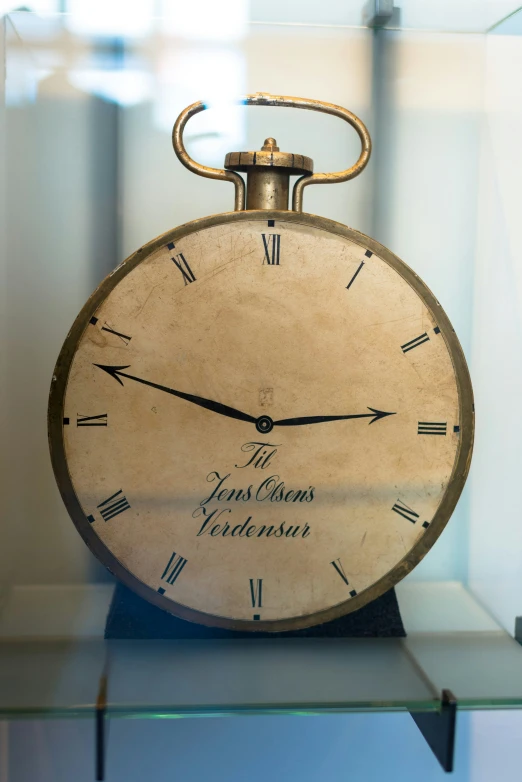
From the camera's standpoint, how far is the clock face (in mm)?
858

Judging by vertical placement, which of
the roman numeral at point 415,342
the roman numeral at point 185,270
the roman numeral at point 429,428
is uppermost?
the roman numeral at point 185,270

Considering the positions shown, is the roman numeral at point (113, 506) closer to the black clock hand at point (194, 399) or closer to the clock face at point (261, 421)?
the clock face at point (261, 421)

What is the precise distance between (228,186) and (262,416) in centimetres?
38

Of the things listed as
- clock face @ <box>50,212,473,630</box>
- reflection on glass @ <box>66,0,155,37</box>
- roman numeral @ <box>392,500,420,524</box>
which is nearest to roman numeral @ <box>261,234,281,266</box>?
clock face @ <box>50,212,473,630</box>

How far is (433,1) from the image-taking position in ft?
3.60

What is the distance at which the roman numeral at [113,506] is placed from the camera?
2.82 feet

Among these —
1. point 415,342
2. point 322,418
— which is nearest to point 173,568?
point 322,418

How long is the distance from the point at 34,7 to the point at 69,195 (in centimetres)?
24

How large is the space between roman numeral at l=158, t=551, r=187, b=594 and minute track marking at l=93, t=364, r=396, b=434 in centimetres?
16

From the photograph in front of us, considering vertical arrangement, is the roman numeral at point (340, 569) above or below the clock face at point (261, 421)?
below

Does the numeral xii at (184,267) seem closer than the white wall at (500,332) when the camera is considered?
Yes

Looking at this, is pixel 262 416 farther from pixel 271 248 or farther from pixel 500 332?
pixel 500 332

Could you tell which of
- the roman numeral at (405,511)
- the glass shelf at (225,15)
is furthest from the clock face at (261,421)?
the glass shelf at (225,15)

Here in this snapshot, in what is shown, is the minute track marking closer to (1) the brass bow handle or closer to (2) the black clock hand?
(2) the black clock hand
